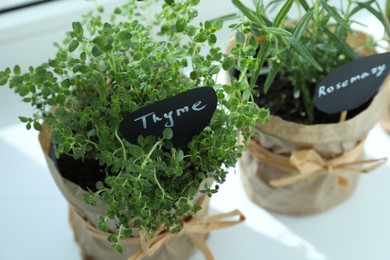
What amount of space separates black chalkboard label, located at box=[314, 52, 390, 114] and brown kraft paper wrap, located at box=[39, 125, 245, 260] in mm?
260

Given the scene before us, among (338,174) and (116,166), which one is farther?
(338,174)

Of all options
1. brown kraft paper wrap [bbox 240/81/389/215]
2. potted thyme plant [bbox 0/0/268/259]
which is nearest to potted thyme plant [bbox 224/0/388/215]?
brown kraft paper wrap [bbox 240/81/389/215]

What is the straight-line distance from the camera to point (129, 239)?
0.91 meters

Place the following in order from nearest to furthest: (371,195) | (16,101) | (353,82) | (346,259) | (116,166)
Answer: (116,166) → (353,82) → (346,259) → (371,195) → (16,101)

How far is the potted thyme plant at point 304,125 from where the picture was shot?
96 centimetres

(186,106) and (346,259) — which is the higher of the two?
(186,106)

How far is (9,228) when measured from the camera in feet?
3.60

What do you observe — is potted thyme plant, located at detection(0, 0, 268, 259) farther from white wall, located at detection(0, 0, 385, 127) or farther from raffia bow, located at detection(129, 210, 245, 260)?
white wall, located at detection(0, 0, 385, 127)

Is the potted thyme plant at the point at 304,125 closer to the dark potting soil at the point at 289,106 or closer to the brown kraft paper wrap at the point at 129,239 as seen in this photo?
the dark potting soil at the point at 289,106

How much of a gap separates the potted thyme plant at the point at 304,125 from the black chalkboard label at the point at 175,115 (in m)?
0.14

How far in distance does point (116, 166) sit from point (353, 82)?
1.47 feet

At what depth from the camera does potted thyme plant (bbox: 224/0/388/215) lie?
37.6 inches

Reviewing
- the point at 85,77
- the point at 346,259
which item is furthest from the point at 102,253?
the point at 346,259

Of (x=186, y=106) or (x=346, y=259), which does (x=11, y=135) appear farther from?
(x=346, y=259)
